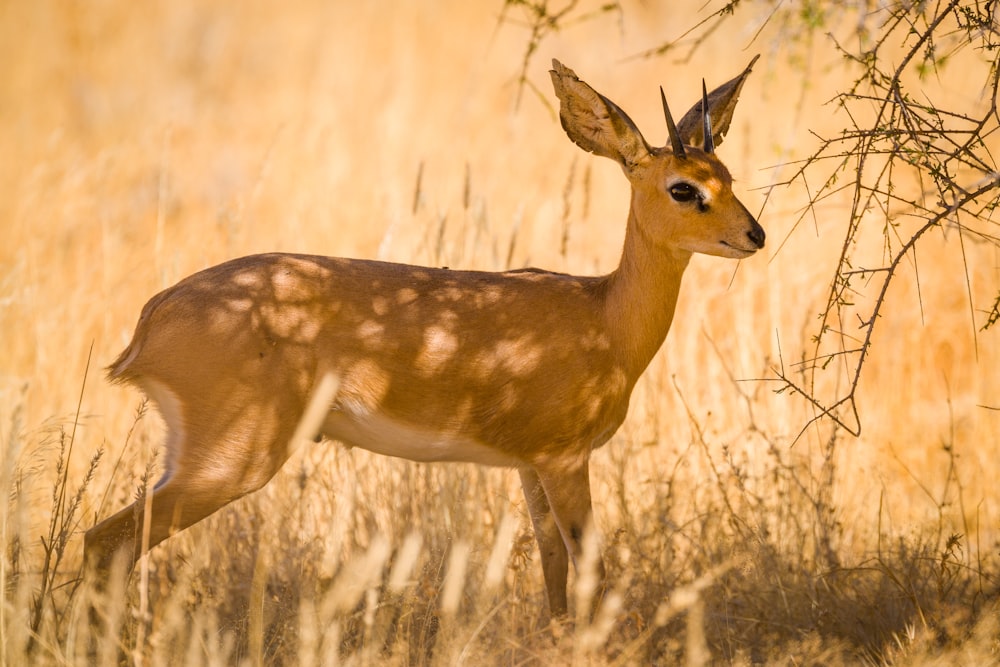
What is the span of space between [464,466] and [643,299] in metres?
1.43

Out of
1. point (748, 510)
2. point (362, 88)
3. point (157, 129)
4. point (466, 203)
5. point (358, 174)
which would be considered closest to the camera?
point (748, 510)

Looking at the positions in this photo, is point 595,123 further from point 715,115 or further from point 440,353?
point 440,353

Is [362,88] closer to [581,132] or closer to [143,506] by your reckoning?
[581,132]

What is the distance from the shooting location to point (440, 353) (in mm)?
4902

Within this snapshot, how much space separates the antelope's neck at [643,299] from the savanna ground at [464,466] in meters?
0.54

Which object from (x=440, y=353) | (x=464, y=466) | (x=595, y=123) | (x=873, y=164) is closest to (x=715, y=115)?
(x=595, y=123)

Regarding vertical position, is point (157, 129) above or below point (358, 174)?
above

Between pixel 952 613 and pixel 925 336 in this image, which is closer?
pixel 952 613

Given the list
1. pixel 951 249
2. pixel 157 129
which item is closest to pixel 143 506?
pixel 951 249

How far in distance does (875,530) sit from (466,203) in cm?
275

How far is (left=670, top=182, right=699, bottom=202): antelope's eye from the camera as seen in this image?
5.04 meters

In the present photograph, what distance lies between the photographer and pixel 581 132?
5.29 meters

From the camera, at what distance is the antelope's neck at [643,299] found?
522 centimetres

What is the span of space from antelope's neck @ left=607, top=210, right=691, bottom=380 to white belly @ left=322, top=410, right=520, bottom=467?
0.74 m
